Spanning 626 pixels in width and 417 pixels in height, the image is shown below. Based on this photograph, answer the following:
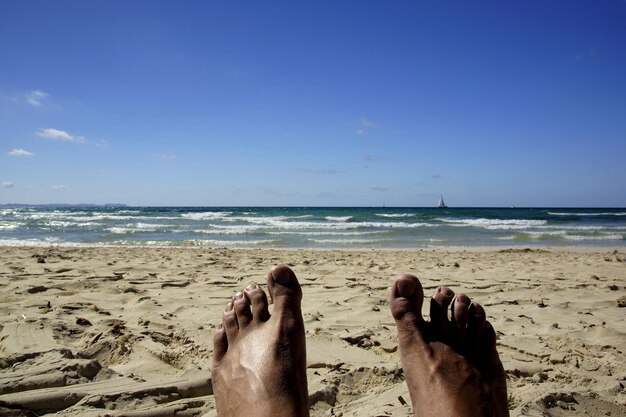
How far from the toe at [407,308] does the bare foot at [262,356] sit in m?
0.46

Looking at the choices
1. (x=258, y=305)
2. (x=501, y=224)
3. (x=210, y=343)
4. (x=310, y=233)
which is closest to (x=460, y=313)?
(x=258, y=305)

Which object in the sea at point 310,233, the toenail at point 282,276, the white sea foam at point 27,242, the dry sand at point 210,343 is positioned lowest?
the white sea foam at point 27,242

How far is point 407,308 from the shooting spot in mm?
1870

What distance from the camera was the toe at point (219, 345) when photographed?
72.2 inches

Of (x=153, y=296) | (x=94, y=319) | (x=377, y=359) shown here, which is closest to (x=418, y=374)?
(x=377, y=359)

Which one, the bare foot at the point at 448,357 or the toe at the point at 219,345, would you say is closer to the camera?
the bare foot at the point at 448,357

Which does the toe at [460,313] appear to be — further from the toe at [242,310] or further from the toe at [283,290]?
the toe at [242,310]

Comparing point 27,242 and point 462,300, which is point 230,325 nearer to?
point 462,300

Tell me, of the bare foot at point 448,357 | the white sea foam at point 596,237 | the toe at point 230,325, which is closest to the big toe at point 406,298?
the bare foot at point 448,357

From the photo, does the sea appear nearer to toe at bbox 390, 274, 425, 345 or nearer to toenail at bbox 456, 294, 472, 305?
toenail at bbox 456, 294, 472, 305

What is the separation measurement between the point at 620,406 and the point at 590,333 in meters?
0.90

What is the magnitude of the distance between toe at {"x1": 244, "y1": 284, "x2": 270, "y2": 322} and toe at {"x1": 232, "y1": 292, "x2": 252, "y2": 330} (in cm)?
2

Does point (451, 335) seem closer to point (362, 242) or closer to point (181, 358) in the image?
point (181, 358)

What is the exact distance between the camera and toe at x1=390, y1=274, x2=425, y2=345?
6.02ft
